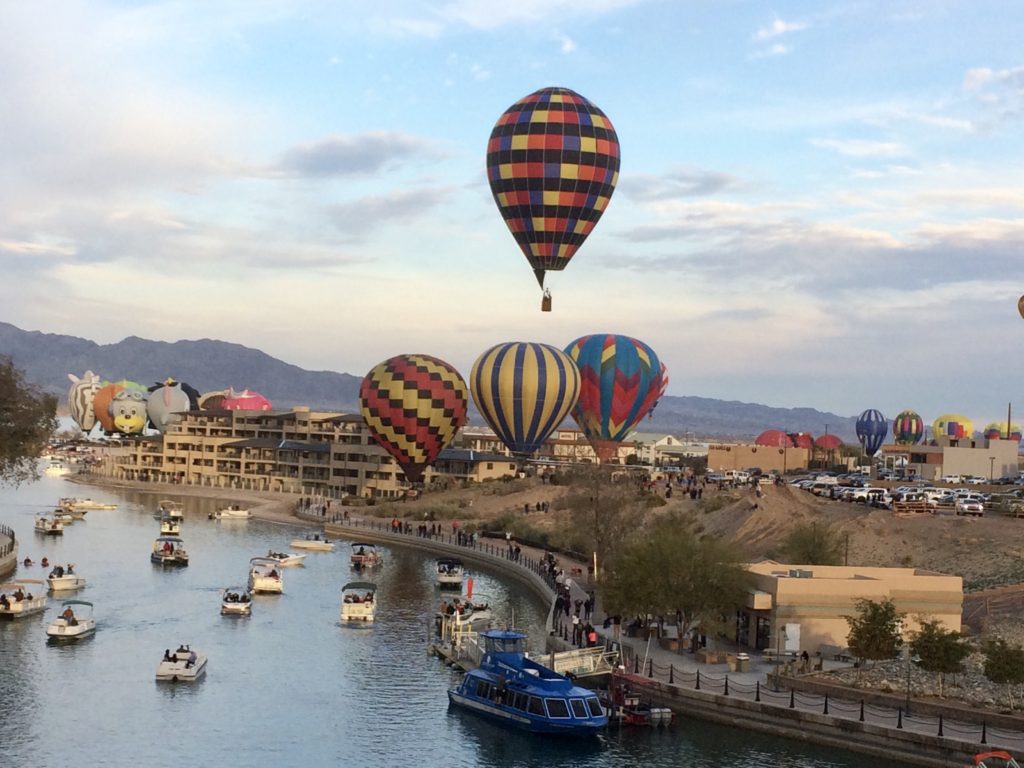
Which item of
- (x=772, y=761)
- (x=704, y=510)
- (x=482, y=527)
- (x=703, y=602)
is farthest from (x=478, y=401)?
(x=772, y=761)

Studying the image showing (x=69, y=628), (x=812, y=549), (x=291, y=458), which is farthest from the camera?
(x=291, y=458)

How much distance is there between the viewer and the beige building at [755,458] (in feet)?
598

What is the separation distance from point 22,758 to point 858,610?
30834 millimetres

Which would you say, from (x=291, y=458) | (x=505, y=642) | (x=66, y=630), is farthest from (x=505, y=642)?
(x=291, y=458)

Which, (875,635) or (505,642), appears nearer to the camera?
(875,635)

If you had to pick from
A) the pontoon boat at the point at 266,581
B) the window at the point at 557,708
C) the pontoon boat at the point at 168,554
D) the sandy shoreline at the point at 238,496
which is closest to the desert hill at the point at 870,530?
the pontoon boat at the point at 266,581

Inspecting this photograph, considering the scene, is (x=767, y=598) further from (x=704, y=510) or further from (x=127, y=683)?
(x=704, y=510)

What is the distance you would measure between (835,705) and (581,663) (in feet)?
33.3

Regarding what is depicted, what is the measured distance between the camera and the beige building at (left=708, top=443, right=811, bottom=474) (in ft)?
598

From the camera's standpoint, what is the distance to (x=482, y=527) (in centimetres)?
12500

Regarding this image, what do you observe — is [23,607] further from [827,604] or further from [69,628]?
[827,604]

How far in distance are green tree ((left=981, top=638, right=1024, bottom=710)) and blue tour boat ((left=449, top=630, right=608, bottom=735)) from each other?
1340 cm

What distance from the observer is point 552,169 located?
3942 inches

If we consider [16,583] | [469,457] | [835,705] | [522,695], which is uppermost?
[469,457]
